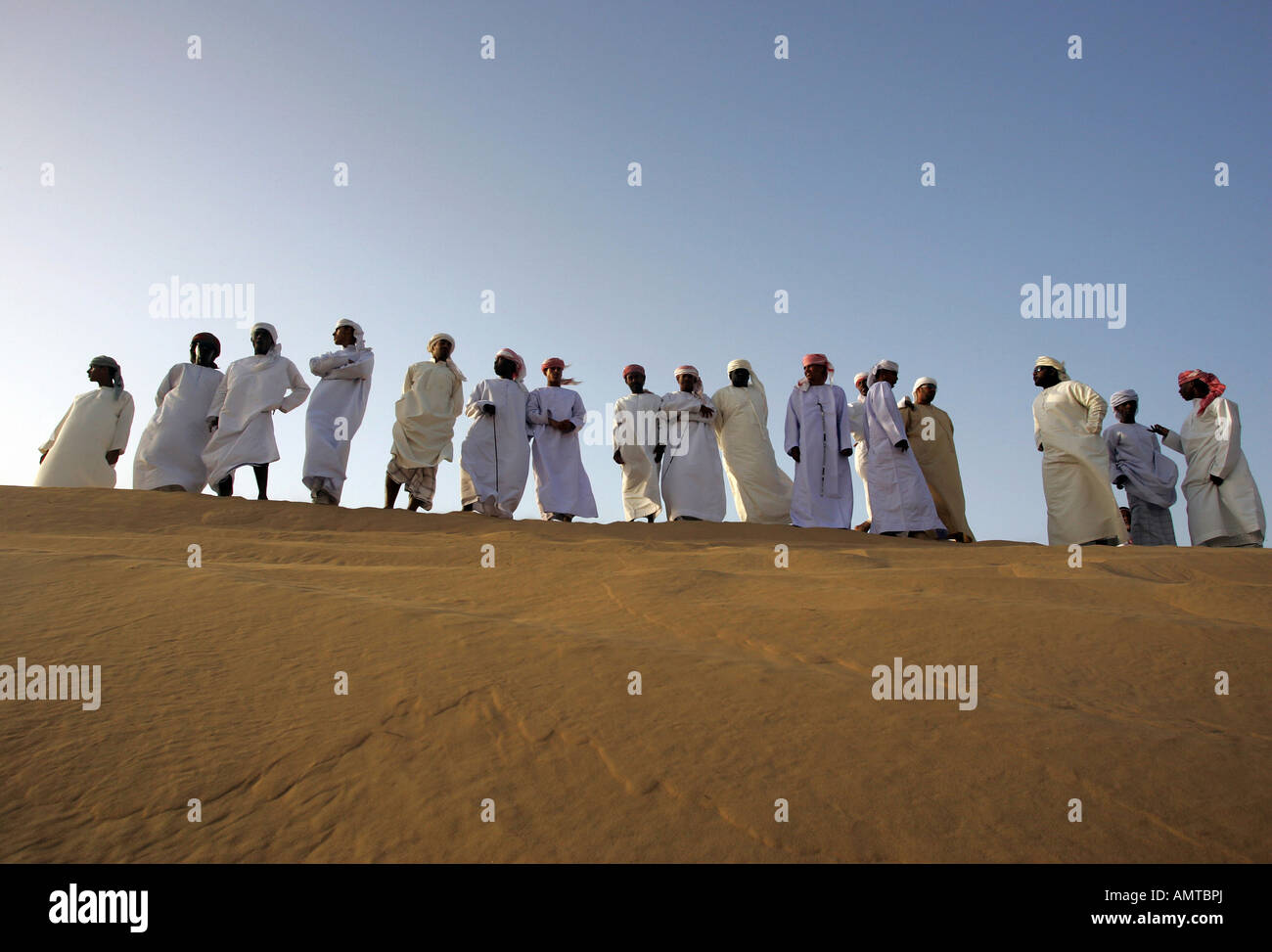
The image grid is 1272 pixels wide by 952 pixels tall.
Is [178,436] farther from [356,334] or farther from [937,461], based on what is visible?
[937,461]

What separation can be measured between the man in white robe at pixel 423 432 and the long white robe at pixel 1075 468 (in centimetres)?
655

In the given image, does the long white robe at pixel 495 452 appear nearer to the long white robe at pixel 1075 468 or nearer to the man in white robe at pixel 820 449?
the man in white robe at pixel 820 449

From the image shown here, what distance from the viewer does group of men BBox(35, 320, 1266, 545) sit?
31.0ft

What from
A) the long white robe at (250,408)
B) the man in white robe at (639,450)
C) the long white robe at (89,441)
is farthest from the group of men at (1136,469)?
the long white robe at (89,441)

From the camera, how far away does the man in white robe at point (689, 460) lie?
35.0 feet

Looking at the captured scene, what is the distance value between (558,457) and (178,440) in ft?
13.2

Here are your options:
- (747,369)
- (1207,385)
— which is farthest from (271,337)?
(1207,385)

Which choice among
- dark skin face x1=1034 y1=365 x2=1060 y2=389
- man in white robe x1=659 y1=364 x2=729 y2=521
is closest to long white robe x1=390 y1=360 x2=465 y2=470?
man in white robe x1=659 y1=364 x2=729 y2=521

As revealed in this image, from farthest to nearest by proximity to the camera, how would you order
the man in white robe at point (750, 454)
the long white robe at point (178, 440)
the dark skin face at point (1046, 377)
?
the man in white robe at point (750, 454), the dark skin face at point (1046, 377), the long white robe at point (178, 440)

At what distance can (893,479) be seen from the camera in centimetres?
993

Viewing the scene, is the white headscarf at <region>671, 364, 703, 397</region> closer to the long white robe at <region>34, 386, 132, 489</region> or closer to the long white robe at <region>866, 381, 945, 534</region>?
the long white robe at <region>866, 381, 945, 534</region>

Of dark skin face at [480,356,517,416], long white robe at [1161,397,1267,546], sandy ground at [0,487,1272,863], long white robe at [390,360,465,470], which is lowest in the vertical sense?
sandy ground at [0,487,1272,863]

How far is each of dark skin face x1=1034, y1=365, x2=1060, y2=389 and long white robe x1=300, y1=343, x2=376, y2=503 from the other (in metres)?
7.41
